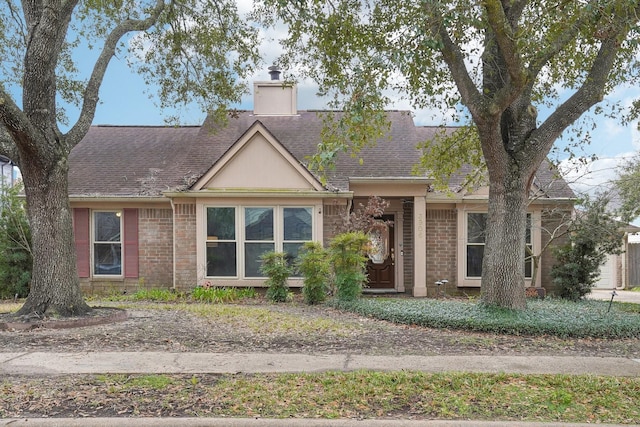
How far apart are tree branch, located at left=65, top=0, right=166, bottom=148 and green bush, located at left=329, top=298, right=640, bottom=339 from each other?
667 cm

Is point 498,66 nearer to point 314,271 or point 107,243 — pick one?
point 314,271

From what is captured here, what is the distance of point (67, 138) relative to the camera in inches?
408

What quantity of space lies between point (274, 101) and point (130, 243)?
7136 millimetres

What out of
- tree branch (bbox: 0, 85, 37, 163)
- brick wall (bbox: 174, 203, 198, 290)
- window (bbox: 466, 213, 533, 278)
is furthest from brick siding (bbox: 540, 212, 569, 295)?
tree branch (bbox: 0, 85, 37, 163)

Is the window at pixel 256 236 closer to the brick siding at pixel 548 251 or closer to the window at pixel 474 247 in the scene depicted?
the window at pixel 474 247

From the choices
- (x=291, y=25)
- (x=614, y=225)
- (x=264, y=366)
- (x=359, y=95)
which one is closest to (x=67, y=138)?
(x=291, y=25)

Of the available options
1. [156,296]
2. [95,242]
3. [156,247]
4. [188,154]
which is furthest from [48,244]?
[188,154]

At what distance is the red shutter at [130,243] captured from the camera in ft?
51.5

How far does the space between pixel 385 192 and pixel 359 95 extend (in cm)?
696

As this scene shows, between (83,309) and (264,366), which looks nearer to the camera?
(264,366)

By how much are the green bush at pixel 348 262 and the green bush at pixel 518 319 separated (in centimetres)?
121

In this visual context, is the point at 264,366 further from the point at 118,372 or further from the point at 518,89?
the point at 518,89

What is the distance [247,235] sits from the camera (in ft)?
49.1

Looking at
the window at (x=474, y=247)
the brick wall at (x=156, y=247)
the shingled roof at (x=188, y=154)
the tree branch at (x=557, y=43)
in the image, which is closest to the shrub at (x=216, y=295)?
the brick wall at (x=156, y=247)
